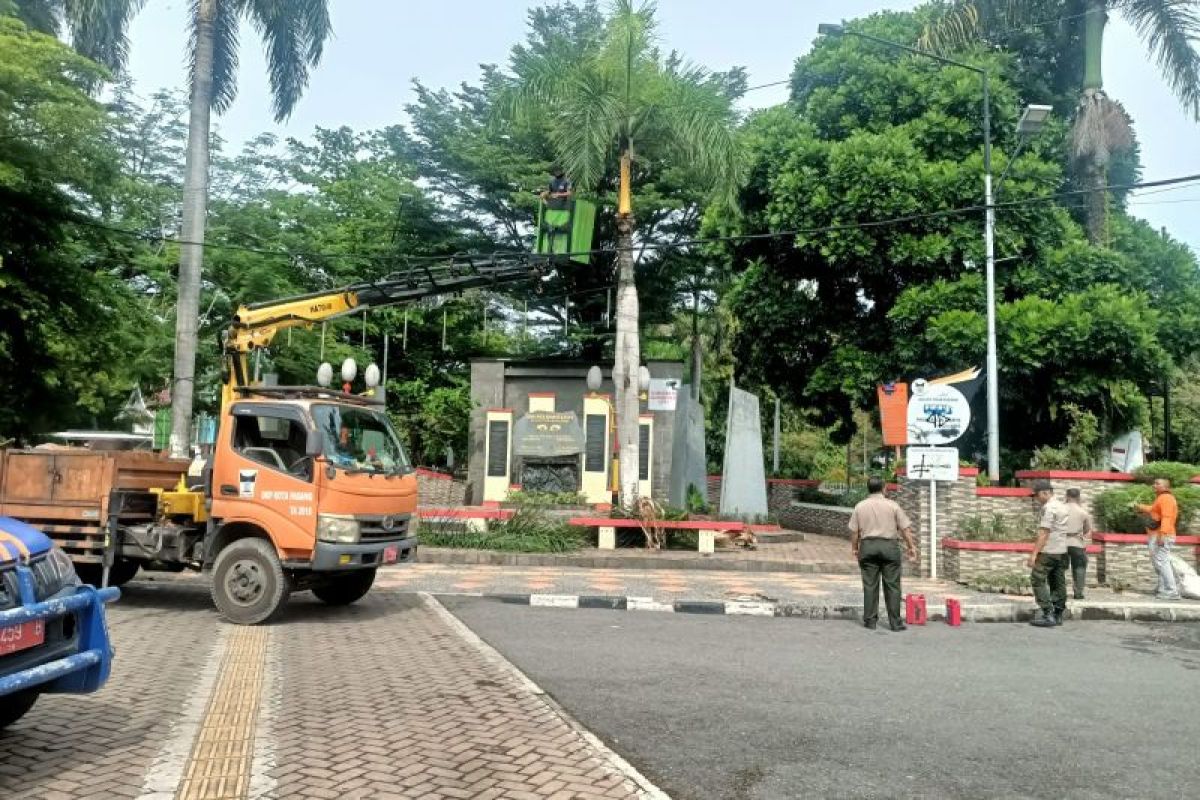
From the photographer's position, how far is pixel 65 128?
14141mm

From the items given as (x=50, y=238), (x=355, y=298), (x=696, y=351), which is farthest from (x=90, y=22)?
(x=696, y=351)

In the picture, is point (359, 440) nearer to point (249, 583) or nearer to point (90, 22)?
point (249, 583)

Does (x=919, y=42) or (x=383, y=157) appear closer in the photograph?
(x=919, y=42)

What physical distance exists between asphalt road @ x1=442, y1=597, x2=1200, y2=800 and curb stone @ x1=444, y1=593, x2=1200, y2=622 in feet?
1.80

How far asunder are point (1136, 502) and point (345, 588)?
11.4 metres

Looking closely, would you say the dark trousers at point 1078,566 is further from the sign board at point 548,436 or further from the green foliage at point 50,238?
the green foliage at point 50,238

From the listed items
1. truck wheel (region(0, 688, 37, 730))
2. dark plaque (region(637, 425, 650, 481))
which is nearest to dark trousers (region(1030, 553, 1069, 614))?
truck wheel (region(0, 688, 37, 730))

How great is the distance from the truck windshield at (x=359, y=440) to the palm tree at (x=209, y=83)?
817cm

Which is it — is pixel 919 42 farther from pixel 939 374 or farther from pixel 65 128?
pixel 65 128

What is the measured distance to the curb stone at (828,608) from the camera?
1087 centimetres

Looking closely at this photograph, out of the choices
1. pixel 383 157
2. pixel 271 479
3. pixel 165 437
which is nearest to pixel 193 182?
pixel 165 437

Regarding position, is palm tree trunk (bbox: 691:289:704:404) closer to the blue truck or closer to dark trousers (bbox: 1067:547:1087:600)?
dark trousers (bbox: 1067:547:1087:600)

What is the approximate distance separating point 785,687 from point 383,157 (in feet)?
91.4

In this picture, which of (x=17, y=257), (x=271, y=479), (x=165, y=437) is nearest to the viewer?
(x=271, y=479)
